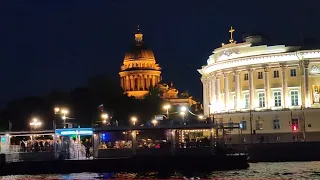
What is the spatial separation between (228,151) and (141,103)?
5612cm

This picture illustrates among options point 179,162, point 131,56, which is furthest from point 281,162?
point 131,56

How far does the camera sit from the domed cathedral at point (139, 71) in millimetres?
183125

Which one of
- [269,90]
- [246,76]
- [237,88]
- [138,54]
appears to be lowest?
[269,90]

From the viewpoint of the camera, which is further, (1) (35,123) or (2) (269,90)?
(2) (269,90)

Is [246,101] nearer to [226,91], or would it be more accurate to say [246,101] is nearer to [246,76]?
[246,76]

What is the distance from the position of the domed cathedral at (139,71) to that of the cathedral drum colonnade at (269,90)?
266ft

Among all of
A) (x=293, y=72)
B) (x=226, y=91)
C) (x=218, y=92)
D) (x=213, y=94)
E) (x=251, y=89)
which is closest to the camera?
(x=293, y=72)

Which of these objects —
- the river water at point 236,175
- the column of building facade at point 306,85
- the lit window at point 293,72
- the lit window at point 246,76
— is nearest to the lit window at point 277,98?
the lit window at point 293,72

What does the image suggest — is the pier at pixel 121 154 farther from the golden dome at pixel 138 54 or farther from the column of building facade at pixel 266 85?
the golden dome at pixel 138 54

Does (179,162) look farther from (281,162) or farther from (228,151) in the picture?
(281,162)

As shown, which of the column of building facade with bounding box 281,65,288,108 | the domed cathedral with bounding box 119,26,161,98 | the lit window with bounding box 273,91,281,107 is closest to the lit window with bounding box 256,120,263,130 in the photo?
the lit window with bounding box 273,91,281,107

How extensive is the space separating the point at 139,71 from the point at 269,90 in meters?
91.6

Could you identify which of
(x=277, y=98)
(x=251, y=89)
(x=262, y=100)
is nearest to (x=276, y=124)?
(x=277, y=98)

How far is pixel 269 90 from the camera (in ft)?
311
